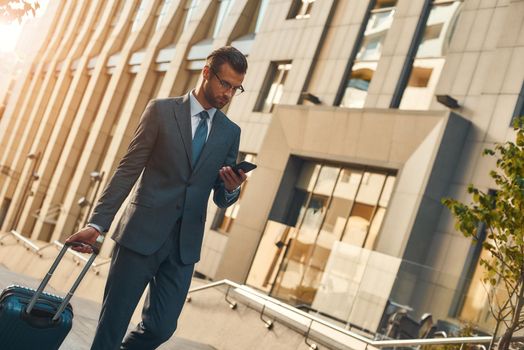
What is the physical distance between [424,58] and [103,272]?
32.2ft

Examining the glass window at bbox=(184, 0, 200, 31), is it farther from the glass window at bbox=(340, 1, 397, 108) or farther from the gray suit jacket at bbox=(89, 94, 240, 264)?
the gray suit jacket at bbox=(89, 94, 240, 264)

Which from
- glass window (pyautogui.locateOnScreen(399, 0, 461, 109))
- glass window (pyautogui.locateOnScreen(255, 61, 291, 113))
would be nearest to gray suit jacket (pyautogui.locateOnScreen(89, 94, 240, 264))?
glass window (pyautogui.locateOnScreen(399, 0, 461, 109))

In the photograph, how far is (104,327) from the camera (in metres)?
4.33

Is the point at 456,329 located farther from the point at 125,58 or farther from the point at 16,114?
the point at 16,114

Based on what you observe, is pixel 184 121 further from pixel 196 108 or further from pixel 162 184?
pixel 162 184

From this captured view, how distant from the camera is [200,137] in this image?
15.2ft

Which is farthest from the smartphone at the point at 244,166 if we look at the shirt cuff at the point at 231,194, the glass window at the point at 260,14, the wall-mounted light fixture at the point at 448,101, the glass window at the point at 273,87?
the glass window at the point at 260,14

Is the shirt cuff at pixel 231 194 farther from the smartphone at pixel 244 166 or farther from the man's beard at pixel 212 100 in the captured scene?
the man's beard at pixel 212 100

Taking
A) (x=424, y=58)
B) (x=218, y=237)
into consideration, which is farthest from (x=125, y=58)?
(x=424, y=58)

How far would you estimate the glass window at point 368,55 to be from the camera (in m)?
21.1

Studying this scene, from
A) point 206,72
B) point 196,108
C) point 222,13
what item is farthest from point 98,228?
point 222,13

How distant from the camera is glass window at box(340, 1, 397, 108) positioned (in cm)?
2106

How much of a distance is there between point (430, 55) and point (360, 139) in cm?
263

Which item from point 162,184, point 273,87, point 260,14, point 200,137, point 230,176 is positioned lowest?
point 162,184
